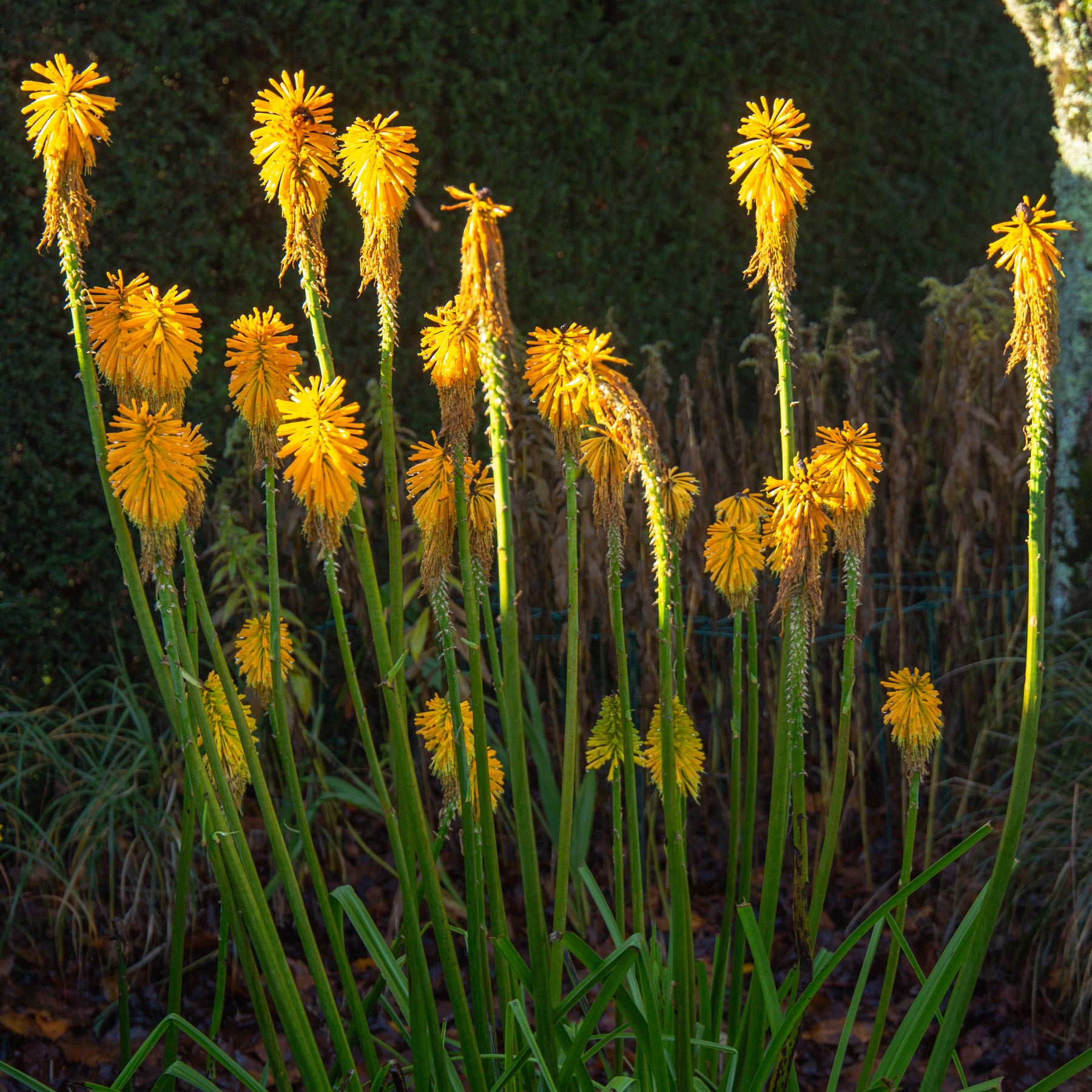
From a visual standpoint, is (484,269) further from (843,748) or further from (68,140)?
(843,748)

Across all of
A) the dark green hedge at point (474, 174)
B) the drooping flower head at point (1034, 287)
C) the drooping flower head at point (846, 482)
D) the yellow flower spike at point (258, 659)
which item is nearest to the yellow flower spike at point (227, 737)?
the yellow flower spike at point (258, 659)

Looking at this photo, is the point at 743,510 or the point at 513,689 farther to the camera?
the point at 743,510

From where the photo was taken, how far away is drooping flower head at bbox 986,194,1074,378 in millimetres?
1472

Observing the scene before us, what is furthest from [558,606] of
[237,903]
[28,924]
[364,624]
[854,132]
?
[854,132]

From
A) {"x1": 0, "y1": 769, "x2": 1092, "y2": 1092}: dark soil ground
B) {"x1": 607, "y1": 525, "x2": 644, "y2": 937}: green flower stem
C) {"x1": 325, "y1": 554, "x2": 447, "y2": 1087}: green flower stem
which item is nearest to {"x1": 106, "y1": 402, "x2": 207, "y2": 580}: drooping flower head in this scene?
{"x1": 325, "y1": 554, "x2": 447, "y2": 1087}: green flower stem

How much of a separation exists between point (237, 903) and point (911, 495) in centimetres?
312

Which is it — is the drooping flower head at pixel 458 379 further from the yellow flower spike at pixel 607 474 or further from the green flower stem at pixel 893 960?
the green flower stem at pixel 893 960

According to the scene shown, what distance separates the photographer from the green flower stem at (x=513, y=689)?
49.3 inches

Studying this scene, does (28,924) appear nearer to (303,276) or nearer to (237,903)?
(237,903)

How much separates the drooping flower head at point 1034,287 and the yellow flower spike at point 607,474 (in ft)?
1.73

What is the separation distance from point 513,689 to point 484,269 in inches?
18.5

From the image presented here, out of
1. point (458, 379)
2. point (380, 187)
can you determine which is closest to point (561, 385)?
point (458, 379)

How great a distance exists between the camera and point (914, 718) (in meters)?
1.84

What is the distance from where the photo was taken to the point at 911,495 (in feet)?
13.4
